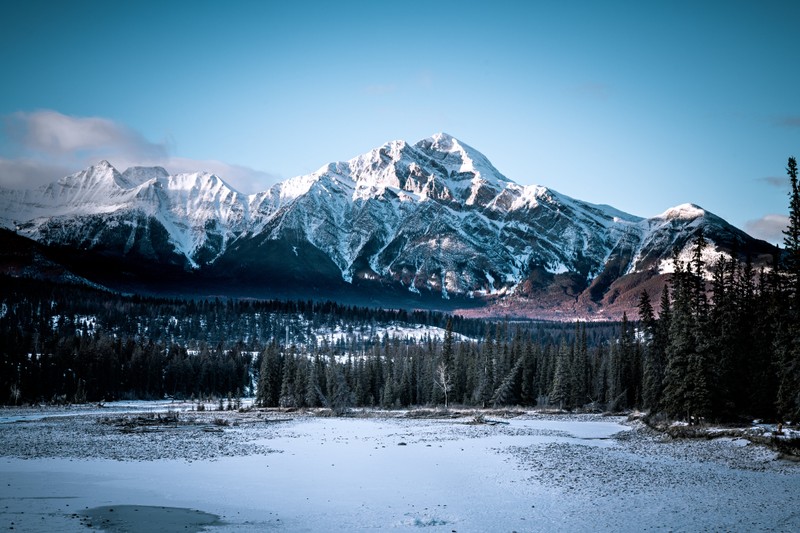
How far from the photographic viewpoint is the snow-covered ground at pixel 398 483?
25.8 m

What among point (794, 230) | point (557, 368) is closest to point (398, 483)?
point (794, 230)

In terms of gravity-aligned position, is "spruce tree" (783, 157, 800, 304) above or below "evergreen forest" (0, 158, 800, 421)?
above

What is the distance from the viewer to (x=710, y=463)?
41.4 m

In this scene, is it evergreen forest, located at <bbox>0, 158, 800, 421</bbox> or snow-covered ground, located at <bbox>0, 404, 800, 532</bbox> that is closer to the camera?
snow-covered ground, located at <bbox>0, 404, 800, 532</bbox>

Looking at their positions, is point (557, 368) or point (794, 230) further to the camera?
point (557, 368)

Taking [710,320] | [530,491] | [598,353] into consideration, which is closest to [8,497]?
[530,491]

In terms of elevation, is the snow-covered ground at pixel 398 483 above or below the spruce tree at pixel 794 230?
below

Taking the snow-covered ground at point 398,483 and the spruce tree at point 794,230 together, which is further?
the spruce tree at point 794,230

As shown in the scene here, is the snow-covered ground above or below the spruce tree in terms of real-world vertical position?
below

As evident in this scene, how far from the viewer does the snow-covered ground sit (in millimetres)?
25766

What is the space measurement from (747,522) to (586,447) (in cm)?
2679

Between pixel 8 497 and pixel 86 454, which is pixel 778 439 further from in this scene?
pixel 86 454

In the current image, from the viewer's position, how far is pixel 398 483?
35.1 metres

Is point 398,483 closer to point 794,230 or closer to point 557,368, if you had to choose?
point 794,230
